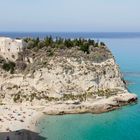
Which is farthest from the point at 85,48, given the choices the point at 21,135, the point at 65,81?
the point at 21,135

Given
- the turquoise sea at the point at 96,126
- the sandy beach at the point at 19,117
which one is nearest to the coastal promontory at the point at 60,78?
the sandy beach at the point at 19,117

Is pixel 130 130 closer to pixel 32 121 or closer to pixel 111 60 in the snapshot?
pixel 32 121

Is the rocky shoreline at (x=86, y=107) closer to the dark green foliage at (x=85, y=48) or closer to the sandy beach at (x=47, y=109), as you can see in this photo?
the sandy beach at (x=47, y=109)

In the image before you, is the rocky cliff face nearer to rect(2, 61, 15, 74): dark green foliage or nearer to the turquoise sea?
rect(2, 61, 15, 74): dark green foliage

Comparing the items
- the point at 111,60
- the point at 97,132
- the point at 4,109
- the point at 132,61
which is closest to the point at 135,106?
the point at 111,60

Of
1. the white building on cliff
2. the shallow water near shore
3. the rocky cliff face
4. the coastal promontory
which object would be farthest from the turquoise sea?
the white building on cliff

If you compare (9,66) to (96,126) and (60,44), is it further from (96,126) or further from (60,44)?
(96,126)
